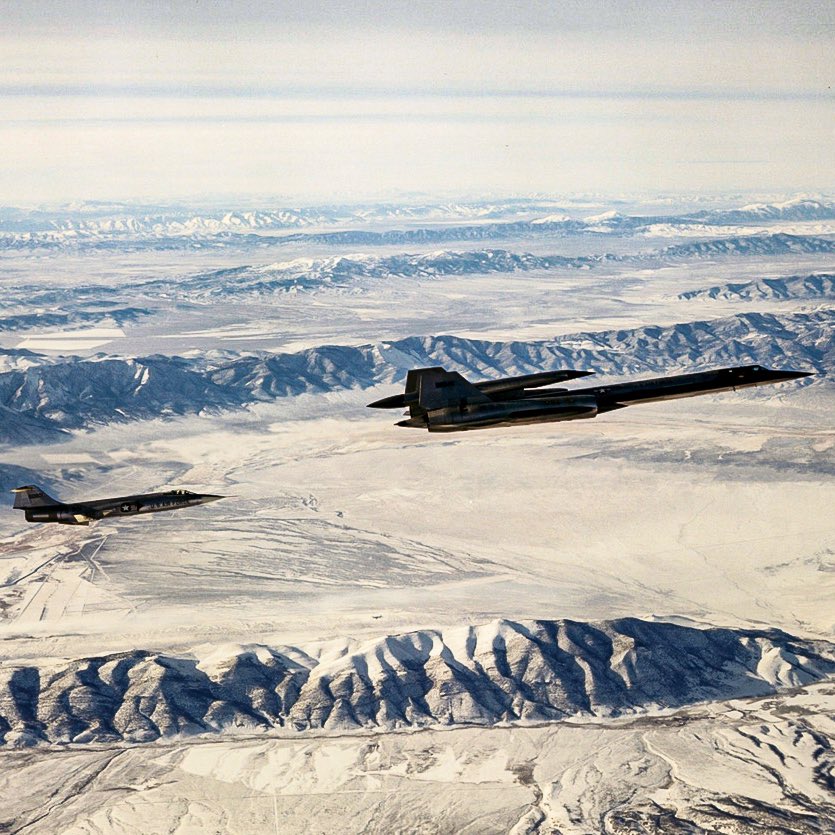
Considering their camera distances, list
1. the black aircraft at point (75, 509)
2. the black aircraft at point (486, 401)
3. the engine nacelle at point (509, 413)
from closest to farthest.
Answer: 1. the black aircraft at point (486, 401)
2. the engine nacelle at point (509, 413)
3. the black aircraft at point (75, 509)

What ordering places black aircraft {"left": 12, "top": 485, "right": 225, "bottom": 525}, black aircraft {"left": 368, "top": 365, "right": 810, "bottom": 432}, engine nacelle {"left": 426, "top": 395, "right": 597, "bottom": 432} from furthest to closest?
black aircraft {"left": 12, "top": 485, "right": 225, "bottom": 525}, engine nacelle {"left": 426, "top": 395, "right": 597, "bottom": 432}, black aircraft {"left": 368, "top": 365, "right": 810, "bottom": 432}

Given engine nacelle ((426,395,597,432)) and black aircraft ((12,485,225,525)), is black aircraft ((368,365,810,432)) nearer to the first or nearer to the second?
engine nacelle ((426,395,597,432))

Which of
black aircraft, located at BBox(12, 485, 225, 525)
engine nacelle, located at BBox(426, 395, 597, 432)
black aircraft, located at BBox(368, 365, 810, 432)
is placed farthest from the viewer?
black aircraft, located at BBox(12, 485, 225, 525)

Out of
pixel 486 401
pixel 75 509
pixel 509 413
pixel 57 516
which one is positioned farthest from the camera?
pixel 57 516

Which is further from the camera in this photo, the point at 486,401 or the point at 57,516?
the point at 57,516

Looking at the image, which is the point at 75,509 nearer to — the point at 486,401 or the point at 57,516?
the point at 57,516

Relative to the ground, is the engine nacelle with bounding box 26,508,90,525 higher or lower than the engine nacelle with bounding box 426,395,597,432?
lower

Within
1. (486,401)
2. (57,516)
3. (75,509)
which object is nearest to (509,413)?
(486,401)

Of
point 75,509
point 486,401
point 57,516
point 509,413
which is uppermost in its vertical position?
point 486,401

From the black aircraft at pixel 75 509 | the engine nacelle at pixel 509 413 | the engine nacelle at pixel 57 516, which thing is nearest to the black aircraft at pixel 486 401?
the engine nacelle at pixel 509 413

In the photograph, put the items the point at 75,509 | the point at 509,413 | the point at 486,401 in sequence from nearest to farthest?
the point at 486,401 < the point at 509,413 < the point at 75,509

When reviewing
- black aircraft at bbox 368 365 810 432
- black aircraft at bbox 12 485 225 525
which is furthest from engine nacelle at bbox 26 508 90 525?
black aircraft at bbox 368 365 810 432

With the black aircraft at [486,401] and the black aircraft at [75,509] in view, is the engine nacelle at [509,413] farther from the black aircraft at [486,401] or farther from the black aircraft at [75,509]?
the black aircraft at [75,509]
